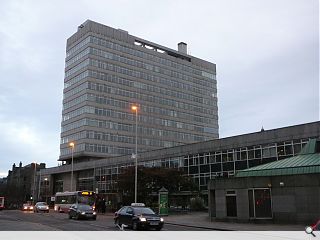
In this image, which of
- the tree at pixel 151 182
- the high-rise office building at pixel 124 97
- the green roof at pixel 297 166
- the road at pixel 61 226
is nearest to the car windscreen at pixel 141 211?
the road at pixel 61 226

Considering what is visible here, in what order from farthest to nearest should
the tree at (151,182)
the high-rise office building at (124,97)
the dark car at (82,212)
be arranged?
the high-rise office building at (124,97) → the tree at (151,182) → the dark car at (82,212)

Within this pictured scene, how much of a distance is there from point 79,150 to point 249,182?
70.5 meters

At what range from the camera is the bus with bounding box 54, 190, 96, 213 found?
171ft

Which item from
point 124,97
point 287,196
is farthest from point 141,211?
point 124,97

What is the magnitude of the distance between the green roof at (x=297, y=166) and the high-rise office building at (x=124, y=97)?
207 feet

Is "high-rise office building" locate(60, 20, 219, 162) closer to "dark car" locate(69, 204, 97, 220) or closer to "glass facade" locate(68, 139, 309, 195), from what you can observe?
"glass facade" locate(68, 139, 309, 195)

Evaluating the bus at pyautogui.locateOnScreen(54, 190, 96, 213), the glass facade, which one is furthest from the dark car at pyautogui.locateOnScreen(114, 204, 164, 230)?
the glass facade

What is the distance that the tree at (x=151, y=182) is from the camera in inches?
2061

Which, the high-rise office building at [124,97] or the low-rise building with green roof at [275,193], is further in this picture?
the high-rise office building at [124,97]

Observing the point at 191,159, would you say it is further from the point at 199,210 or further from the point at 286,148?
the point at 286,148

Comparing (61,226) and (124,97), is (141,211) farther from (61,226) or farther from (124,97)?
(124,97)

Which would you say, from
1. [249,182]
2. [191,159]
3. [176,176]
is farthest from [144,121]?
[249,182]

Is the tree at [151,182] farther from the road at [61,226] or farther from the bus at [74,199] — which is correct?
the road at [61,226]

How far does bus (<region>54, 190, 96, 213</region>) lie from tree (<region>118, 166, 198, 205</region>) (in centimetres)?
422
